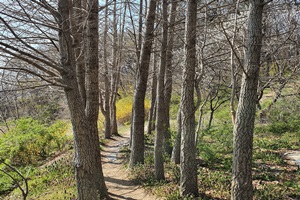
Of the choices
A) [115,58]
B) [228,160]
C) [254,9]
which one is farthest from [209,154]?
[115,58]

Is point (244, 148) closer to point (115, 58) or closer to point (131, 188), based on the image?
point (131, 188)

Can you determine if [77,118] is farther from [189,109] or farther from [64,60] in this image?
[189,109]

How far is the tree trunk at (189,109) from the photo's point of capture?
15.2 feet

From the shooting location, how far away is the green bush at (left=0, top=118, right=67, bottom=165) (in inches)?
332

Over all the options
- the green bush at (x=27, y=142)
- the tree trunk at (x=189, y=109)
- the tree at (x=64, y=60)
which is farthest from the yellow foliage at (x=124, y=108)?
the tree at (x=64, y=60)

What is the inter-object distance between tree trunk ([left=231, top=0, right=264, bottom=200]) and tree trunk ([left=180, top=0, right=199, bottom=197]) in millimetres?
1161

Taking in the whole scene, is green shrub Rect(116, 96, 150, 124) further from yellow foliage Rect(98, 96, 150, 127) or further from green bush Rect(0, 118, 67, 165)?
green bush Rect(0, 118, 67, 165)

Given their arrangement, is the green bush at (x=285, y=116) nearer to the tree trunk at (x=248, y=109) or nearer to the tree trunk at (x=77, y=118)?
the tree trunk at (x=248, y=109)

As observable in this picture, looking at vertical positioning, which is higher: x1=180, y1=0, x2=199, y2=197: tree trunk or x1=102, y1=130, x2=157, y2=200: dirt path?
x1=180, y1=0, x2=199, y2=197: tree trunk

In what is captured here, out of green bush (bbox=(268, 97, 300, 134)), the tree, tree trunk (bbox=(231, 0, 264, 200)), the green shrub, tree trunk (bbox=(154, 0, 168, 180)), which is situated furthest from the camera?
the green shrub

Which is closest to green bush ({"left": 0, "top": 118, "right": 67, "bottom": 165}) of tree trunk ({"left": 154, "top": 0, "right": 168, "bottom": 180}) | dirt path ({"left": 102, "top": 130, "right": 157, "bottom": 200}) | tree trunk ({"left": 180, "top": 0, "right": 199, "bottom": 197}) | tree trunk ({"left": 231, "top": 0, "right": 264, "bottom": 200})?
dirt path ({"left": 102, "top": 130, "right": 157, "bottom": 200})

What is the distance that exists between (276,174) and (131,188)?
3606 millimetres

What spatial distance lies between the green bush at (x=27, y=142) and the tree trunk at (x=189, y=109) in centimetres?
605

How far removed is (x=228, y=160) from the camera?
23.1 feet
